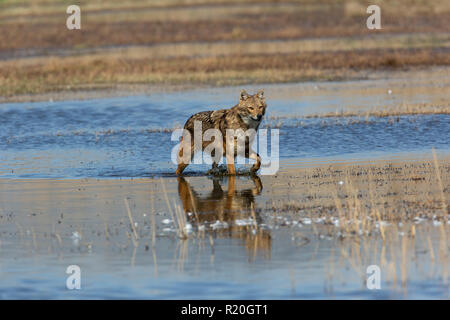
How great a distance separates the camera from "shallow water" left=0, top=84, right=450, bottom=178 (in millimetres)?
18156

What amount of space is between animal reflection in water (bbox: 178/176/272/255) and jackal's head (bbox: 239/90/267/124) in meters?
1.06

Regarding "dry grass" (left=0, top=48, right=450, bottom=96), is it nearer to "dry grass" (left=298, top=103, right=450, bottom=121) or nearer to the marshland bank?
"dry grass" (left=298, top=103, right=450, bottom=121)

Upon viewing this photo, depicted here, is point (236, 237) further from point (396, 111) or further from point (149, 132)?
point (396, 111)

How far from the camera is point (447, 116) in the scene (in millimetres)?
21953

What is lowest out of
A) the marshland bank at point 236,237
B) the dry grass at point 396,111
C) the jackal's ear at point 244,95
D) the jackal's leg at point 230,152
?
the marshland bank at point 236,237

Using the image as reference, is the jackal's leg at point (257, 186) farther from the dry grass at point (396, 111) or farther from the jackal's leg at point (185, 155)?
the dry grass at point (396, 111)

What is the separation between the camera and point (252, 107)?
15641 mm

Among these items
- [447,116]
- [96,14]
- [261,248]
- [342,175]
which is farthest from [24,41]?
[261,248]

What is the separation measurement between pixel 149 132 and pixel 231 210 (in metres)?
9.79

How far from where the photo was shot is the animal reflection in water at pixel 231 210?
36.4 ft

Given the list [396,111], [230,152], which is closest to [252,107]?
[230,152]

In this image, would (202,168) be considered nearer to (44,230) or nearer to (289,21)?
(44,230)

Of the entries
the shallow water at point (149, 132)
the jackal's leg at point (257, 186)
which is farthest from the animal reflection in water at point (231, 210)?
the shallow water at point (149, 132)

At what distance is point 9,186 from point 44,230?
409 cm
